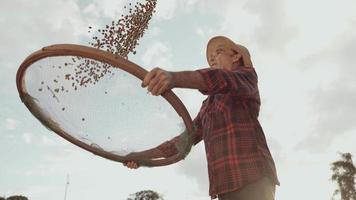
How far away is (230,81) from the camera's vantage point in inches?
149

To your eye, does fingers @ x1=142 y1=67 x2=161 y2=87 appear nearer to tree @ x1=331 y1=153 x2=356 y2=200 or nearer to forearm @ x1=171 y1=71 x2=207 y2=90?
forearm @ x1=171 y1=71 x2=207 y2=90

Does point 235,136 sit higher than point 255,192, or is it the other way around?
point 235,136

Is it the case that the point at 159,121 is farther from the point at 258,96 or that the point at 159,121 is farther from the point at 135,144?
the point at 258,96

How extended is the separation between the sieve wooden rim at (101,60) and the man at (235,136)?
1.22 ft

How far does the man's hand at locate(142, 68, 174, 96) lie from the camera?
3.15 meters

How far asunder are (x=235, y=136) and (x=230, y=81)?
813 millimetres

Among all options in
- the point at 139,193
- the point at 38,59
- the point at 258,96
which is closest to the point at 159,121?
the point at 258,96

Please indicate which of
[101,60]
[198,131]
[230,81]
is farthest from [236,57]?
[101,60]

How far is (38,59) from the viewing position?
13.6 feet

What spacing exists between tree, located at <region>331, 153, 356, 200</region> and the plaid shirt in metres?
61.8

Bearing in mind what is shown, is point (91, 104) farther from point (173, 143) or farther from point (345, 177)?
point (345, 177)

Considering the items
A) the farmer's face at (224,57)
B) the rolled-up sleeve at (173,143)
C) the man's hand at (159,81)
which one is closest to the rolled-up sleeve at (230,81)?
the man's hand at (159,81)

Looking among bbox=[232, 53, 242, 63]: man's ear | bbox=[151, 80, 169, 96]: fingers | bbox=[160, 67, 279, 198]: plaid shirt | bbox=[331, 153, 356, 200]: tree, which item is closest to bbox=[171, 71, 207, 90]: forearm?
bbox=[151, 80, 169, 96]: fingers

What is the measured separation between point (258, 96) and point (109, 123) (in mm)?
1793
